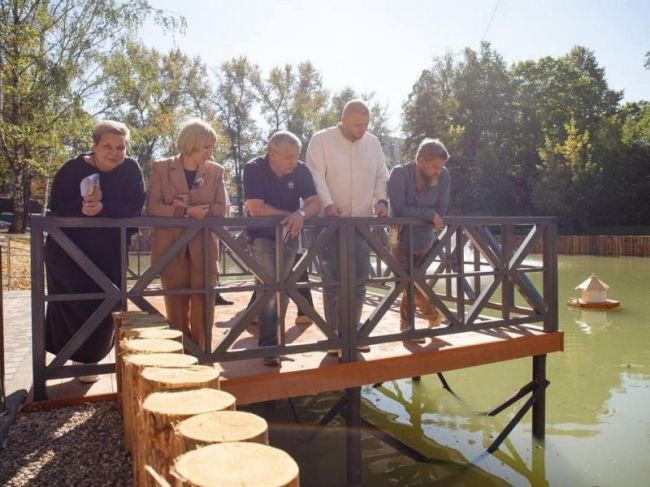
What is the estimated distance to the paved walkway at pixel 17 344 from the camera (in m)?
3.92

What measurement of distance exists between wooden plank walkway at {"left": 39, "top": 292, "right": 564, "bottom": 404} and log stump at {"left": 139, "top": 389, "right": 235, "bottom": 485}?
1.80 metres

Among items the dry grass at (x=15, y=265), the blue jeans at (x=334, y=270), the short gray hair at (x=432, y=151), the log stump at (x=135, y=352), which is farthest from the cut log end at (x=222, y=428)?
the dry grass at (x=15, y=265)

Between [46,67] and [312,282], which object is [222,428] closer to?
[312,282]

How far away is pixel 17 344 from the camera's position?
18.1 ft

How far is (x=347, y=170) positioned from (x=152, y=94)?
58.1ft

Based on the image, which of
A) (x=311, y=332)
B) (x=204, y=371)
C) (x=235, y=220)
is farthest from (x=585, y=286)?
(x=204, y=371)

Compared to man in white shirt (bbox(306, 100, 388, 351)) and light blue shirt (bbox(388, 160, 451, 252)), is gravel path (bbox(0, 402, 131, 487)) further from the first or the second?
light blue shirt (bbox(388, 160, 451, 252))

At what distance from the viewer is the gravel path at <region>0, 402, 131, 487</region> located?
2.56 m

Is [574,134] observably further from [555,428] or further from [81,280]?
[81,280]

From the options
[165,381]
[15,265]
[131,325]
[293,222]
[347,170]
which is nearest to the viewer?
[165,381]

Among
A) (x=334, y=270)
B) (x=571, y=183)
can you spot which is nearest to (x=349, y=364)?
(x=334, y=270)

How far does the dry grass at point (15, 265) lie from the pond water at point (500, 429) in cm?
591

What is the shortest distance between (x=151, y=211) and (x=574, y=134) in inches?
1408

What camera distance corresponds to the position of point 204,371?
7.05ft
